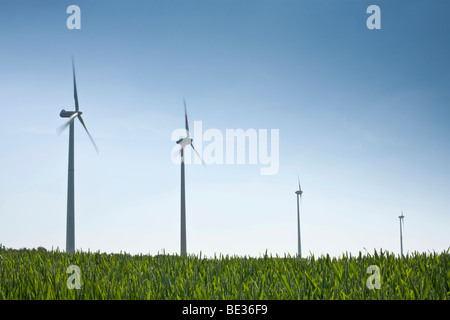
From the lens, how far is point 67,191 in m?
25.0

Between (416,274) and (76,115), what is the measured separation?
992 inches

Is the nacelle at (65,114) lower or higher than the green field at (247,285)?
higher

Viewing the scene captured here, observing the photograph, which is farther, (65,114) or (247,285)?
(65,114)

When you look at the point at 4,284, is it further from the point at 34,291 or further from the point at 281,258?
the point at 281,258

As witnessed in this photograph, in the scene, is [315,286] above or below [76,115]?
below

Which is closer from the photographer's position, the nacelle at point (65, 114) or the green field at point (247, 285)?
the green field at point (247, 285)

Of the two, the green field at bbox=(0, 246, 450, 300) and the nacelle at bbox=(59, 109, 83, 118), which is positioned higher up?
the nacelle at bbox=(59, 109, 83, 118)

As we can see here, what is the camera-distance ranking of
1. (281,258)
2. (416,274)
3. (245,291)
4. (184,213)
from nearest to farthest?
(245,291)
(416,274)
(281,258)
(184,213)

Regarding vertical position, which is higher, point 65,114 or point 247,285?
point 65,114

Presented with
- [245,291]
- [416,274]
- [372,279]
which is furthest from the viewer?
[416,274]

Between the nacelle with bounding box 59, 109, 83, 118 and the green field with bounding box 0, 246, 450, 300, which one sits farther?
the nacelle with bounding box 59, 109, 83, 118
